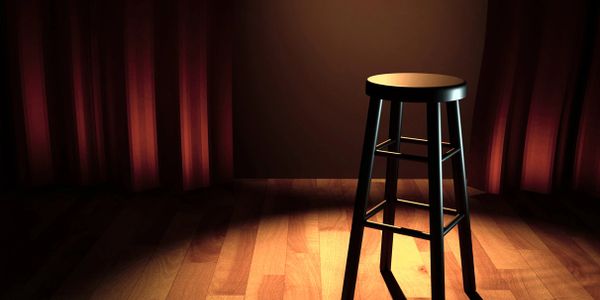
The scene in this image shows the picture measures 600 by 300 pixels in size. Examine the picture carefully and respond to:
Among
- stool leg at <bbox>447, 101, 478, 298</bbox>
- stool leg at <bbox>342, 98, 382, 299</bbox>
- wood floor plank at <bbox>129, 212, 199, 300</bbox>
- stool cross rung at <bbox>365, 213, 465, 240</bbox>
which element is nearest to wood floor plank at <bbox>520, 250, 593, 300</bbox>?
stool leg at <bbox>447, 101, 478, 298</bbox>

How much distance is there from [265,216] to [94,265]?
2.36ft

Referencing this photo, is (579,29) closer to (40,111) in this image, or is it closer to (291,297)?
(291,297)

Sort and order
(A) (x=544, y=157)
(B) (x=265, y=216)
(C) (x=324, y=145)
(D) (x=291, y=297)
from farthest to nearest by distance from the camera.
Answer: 1. (C) (x=324, y=145)
2. (A) (x=544, y=157)
3. (B) (x=265, y=216)
4. (D) (x=291, y=297)

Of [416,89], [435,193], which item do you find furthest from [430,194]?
[416,89]

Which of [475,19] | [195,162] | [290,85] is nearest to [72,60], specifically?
[195,162]

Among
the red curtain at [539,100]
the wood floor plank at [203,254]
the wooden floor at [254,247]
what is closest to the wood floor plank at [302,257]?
the wooden floor at [254,247]

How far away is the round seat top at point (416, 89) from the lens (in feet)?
6.13

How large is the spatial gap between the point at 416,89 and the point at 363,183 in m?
0.30

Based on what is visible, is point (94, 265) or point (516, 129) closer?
point (94, 265)

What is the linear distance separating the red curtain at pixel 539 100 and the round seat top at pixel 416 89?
997 mm

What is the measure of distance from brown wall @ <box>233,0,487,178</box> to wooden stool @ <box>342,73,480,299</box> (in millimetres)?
1009

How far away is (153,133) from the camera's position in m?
3.00

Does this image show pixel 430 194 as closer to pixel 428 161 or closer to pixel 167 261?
pixel 428 161

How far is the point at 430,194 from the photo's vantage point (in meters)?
1.91
